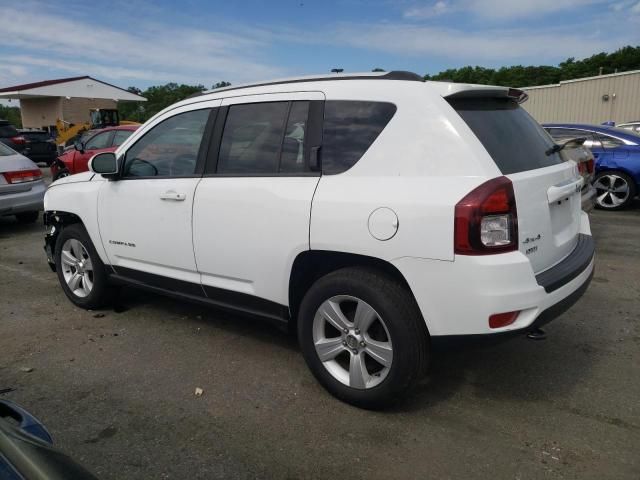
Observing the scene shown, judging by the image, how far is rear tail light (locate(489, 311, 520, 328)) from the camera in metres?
2.63

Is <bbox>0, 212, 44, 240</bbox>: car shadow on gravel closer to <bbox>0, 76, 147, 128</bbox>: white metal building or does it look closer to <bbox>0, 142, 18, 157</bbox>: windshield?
<bbox>0, 142, 18, 157</bbox>: windshield

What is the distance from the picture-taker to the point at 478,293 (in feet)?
8.54

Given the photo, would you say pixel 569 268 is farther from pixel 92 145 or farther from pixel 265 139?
pixel 92 145

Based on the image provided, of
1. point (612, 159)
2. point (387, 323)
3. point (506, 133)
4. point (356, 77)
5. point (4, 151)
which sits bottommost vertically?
point (387, 323)

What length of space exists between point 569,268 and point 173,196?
2.63 metres

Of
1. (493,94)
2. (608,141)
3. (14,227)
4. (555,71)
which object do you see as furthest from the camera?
(555,71)

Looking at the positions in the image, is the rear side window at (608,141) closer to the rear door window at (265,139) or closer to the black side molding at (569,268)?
the black side molding at (569,268)

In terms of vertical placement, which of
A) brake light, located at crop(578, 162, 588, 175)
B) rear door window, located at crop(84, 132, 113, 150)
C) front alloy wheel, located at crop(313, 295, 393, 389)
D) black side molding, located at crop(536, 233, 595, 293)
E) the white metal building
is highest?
the white metal building

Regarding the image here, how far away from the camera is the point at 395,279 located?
2912 millimetres

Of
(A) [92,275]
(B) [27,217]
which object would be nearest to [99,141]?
(B) [27,217]

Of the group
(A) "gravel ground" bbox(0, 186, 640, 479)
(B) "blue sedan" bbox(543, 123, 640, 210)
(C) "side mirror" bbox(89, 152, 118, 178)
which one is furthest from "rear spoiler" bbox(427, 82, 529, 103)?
(B) "blue sedan" bbox(543, 123, 640, 210)

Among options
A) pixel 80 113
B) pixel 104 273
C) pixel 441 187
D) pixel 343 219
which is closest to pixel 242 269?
pixel 343 219

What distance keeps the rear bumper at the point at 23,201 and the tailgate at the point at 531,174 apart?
25.1 feet

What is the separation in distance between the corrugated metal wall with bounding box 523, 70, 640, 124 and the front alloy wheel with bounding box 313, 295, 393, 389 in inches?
978
